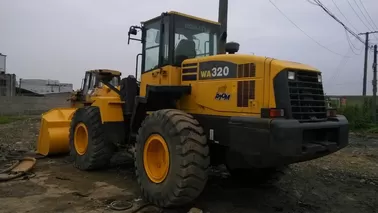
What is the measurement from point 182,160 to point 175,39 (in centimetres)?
231

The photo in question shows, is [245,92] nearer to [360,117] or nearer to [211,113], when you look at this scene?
[211,113]

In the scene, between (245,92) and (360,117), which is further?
(360,117)

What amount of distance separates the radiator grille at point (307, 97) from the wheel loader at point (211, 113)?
1 cm

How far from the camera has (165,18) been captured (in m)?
6.24

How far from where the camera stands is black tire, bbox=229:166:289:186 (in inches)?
249

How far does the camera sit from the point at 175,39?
618cm

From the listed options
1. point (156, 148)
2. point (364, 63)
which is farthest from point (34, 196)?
point (364, 63)

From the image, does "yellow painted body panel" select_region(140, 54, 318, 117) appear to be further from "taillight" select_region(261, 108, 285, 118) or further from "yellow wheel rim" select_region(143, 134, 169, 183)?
"yellow wheel rim" select_region(143, 134, 169, 183)

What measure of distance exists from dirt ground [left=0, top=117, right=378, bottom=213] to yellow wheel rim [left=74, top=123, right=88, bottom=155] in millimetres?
456

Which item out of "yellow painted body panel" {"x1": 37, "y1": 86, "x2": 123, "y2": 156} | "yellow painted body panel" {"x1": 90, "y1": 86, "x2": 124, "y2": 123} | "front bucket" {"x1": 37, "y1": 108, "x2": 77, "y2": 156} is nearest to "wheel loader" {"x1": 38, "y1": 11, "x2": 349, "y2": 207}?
"yellow painted body panel" {"x1": 90, "y1": 86, "x2": 124, "y2": 123}

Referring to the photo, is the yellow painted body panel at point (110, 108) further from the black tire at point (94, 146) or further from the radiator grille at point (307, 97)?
the radiator grille at point (307, 97)

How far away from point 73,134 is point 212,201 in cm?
394

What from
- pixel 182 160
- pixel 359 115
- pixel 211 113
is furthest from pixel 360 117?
pixel 182 160

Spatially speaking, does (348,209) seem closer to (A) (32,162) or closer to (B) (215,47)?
(B) (215,47)
